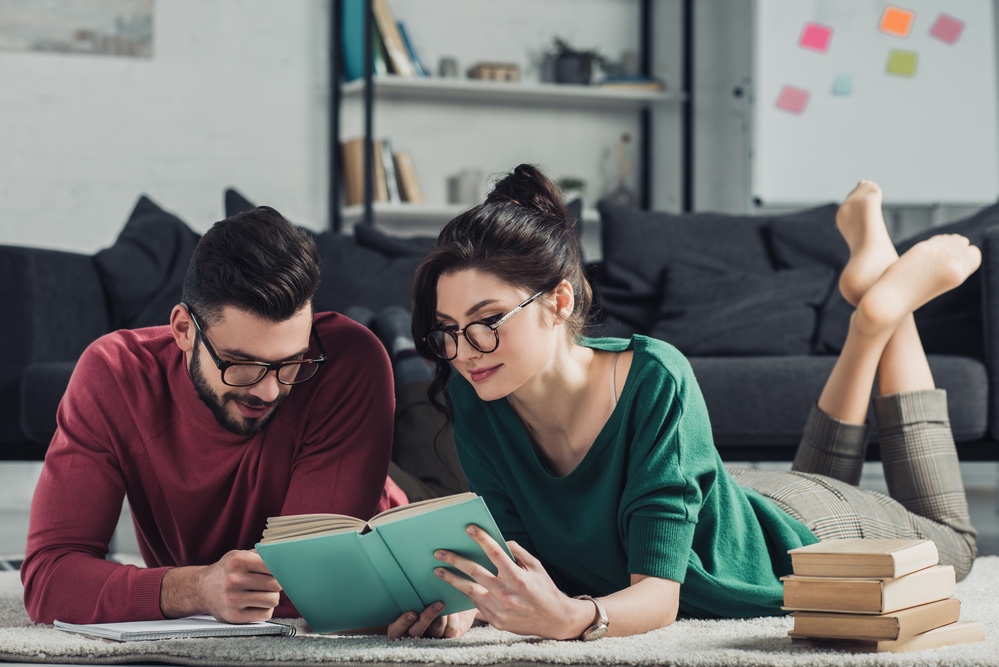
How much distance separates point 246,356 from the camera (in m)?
1.44

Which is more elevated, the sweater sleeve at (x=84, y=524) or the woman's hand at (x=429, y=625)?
the sweater sleeve at (x=84, y=524)

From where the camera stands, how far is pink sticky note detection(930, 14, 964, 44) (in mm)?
4227

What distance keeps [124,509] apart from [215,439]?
2285 millimetres

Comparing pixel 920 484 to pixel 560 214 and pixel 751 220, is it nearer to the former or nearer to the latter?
pixel 560 214

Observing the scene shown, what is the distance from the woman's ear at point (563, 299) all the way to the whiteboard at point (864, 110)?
9.29 ft

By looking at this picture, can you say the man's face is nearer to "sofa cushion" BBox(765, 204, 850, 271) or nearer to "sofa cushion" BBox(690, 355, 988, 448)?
"sofa cushion" BBox(690, 355, 988, 448)

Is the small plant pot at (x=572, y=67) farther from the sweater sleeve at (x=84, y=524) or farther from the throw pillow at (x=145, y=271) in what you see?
the sweater sleeve at (x=84, y=524)

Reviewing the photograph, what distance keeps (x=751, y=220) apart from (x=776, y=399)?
926 mm

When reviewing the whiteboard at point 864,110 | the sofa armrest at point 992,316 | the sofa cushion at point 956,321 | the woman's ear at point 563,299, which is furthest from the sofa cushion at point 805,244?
the woman's ear at point 563,299

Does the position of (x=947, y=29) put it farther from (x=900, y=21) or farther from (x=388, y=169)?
(x=388, y=169)

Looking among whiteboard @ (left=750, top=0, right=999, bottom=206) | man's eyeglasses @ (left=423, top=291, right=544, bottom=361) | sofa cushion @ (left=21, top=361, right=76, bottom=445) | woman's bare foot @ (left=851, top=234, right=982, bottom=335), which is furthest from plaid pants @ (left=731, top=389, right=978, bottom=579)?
whiteboard @ (left=750, top=0, right=999, bottom=206)

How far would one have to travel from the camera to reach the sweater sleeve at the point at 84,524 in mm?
1442

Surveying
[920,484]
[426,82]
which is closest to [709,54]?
[426,82]

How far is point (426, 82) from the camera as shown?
428cm
